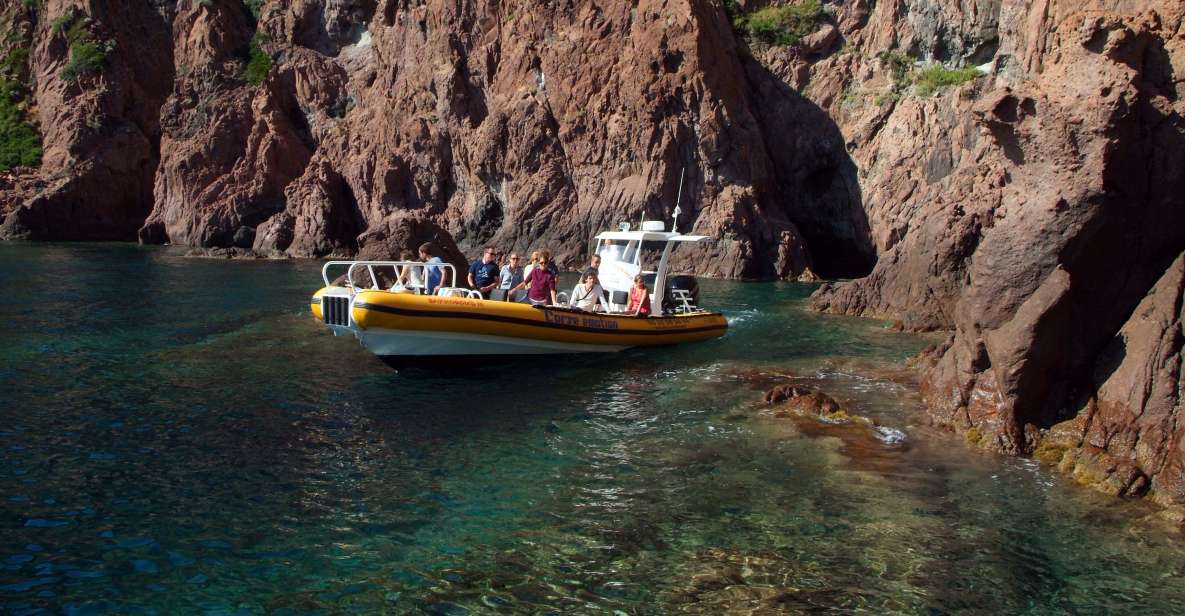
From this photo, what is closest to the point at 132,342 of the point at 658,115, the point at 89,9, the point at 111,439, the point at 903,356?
the point at 111,439

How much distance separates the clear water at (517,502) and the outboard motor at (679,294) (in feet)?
17.3

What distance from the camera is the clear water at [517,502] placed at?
6.88m

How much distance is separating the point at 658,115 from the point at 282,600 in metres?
37.1

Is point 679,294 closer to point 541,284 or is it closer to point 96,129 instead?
point 541,284

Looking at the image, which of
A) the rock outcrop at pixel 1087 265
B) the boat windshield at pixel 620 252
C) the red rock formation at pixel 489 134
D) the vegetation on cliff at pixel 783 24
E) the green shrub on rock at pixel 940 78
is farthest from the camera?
the vegetation on cliff at pixel 783 24

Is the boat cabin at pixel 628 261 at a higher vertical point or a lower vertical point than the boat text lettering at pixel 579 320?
higher

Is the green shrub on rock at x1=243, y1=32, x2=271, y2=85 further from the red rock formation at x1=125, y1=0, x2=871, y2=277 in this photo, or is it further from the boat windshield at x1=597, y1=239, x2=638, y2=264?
the boat windshield at x1=597, y1=239, x2=638, y2=264

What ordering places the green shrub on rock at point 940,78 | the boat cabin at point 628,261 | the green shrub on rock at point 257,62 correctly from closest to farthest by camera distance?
the boat cabin at point 628,261
the green shrub on rock at point 940,78
the green shrub on rock at point 257,62

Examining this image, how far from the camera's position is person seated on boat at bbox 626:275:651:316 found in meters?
18.6

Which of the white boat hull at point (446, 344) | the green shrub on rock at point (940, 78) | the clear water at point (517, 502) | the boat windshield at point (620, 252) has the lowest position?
the clear water at point (517, 502)

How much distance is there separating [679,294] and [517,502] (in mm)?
12965

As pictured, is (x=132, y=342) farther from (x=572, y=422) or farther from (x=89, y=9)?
(x=89, y=9)

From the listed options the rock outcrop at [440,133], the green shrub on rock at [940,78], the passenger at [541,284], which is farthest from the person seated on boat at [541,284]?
the green shrub on rock at [940,78]

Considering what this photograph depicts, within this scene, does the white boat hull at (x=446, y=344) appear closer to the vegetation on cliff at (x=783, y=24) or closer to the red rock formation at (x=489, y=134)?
the red rock formation at (x=489, y=134)
